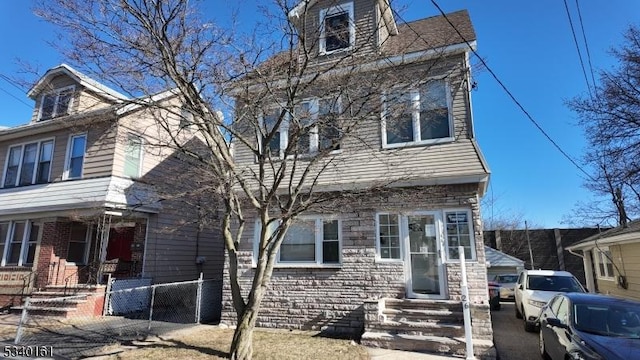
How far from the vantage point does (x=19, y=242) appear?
565 inches

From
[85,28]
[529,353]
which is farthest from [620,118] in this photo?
[85,28]

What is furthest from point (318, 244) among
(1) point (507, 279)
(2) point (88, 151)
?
(1) point (507, 279)

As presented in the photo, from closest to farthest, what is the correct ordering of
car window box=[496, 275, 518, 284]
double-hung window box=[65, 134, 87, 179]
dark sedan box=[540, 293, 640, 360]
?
dark sedan box=[540, 293, 640, 360] → double-hung window box=[65, 134, 87, 179] → car window box=[496, 275, 518, 284]

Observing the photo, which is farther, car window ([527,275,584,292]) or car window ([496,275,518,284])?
car window ([496,275,518,284])

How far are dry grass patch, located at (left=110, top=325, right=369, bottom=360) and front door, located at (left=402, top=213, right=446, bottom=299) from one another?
7.39ft

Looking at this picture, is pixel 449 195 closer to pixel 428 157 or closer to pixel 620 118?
pixel 428 157

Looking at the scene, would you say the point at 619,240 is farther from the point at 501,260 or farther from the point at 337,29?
the point at 501,260

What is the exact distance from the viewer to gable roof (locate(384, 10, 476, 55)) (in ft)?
32.3

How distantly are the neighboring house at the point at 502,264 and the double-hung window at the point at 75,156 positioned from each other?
24.5 meters

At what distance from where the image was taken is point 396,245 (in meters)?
9.65

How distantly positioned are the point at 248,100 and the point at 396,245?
17.1 ft

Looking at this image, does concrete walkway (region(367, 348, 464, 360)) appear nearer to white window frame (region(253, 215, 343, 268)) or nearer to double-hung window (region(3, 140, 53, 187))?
white window frame (region(253, 215, 343, 268))

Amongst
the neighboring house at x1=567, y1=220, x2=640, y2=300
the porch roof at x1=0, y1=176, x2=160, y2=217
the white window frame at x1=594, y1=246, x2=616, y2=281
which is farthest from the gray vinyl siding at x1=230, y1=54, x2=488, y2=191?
the white window frame at x1=594, y1=246, x2=616, y2=281

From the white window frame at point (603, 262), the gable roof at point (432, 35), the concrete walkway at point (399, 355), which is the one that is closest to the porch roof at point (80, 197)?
the concrete walkway at point (399, 355)
